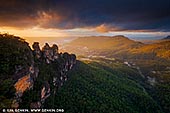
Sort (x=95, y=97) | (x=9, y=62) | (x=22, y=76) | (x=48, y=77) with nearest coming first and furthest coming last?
(x=9, y=62) → (x=22, y=76) → (x=48, y=77) → (x=95, y=97)

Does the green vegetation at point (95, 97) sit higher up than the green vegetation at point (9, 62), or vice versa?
the green vegetation at point (9, 62)

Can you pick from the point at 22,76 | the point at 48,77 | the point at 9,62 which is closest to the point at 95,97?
the point at 48,77

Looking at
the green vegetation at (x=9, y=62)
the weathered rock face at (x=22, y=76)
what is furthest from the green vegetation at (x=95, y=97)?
the green vegetation at (x=9, y=62)

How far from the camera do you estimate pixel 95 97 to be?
281 ft

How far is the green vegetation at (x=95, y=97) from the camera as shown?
72125 millimetres

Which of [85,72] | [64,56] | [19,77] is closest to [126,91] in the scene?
[85,72]

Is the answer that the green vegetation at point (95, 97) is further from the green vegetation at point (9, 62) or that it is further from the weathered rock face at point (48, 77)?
the green vegetation at point (9, 62)

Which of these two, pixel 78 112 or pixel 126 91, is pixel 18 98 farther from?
pixel 126 91

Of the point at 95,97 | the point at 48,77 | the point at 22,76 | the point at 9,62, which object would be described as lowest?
the point at 95,97

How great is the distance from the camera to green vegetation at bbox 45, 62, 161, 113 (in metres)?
72.1

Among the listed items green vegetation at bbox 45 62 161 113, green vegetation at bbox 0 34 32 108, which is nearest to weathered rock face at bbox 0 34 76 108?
green vegetation at bbox 0 34 32 108

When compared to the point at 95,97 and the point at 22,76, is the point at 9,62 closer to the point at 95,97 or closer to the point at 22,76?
the point at 22,76

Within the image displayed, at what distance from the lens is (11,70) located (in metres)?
48.1

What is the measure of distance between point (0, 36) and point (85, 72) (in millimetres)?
59016
